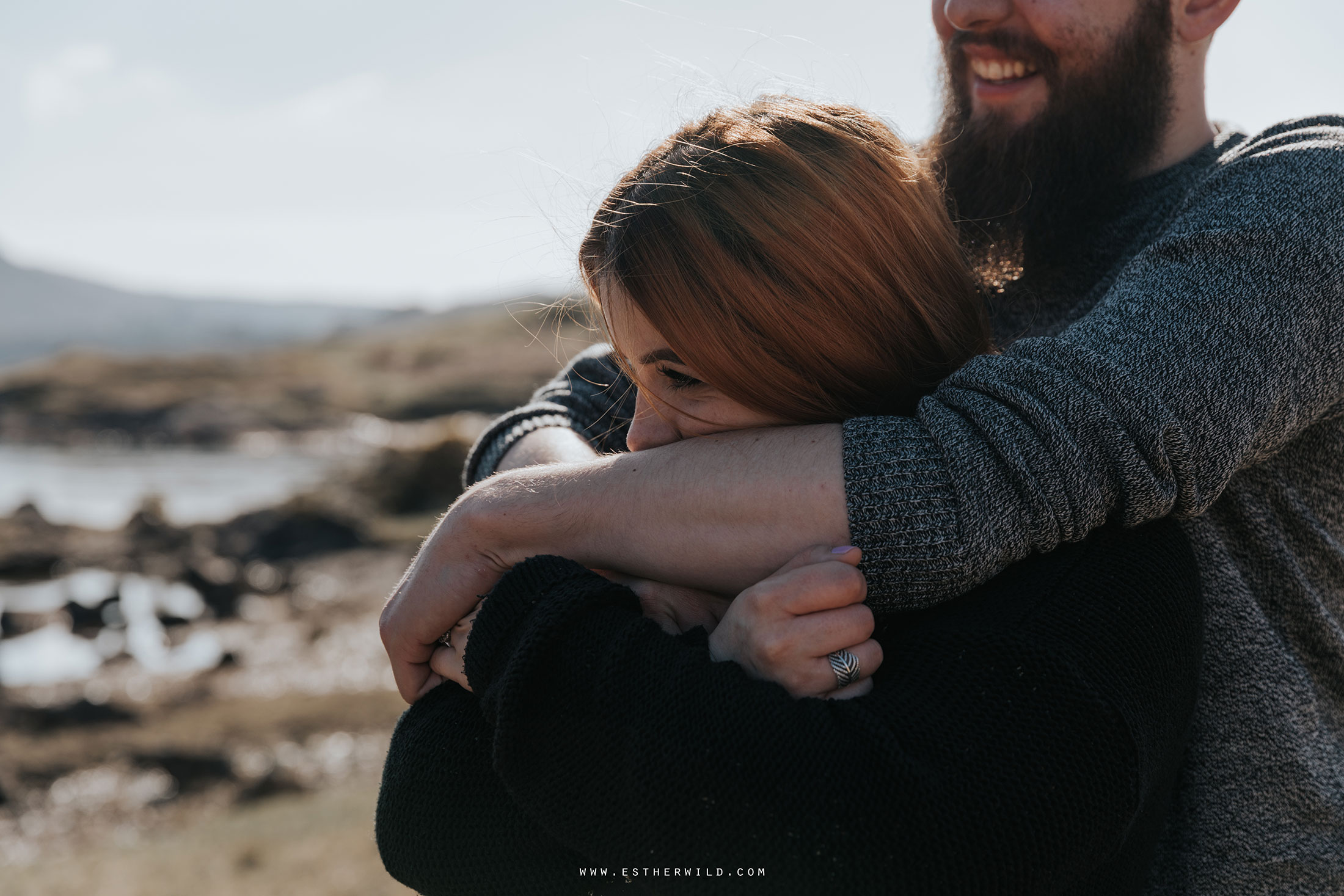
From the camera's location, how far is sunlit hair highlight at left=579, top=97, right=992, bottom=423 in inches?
63.1

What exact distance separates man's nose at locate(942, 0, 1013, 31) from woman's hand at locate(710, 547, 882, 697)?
56.8 inches

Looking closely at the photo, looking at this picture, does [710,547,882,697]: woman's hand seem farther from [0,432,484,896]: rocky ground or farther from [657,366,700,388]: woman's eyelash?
[0,432,484,896]: rocky ground

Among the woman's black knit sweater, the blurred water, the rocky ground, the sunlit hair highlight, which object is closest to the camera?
the woman's black knit sweater

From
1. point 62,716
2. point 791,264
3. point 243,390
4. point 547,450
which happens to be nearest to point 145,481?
point 62,716

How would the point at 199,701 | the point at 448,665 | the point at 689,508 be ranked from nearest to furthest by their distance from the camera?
the point at 689,508
the point at 448,665
the point at 199,701

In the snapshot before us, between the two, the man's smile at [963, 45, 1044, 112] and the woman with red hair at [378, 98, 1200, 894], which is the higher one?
the man's smile at [963, 45, 1044, 112]

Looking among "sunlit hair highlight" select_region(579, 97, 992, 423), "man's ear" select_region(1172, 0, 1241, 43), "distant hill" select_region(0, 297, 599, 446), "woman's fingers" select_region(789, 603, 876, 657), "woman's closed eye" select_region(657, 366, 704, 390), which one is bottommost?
"distant hill" select_region(0, 297, 599, 446)

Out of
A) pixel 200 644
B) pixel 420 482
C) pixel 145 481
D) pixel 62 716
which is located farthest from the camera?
pixel 145 481

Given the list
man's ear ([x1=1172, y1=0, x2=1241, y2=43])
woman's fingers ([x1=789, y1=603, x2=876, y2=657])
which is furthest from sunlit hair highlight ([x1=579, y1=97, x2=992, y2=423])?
man's ear ([x1=1172, y1=0, x2=1241, y2=43])

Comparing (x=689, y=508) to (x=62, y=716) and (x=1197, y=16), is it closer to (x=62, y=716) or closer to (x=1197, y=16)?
(x=1197, y=16)

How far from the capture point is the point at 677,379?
5.71ft

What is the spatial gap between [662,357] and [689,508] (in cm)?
30

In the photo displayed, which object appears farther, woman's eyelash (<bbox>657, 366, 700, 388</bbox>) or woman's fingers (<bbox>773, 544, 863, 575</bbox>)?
woman's eyelash (<bbox>657, 366, 700, 388</bbox>)

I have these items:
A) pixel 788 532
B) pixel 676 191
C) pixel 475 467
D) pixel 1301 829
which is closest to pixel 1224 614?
pixel 1301 829
